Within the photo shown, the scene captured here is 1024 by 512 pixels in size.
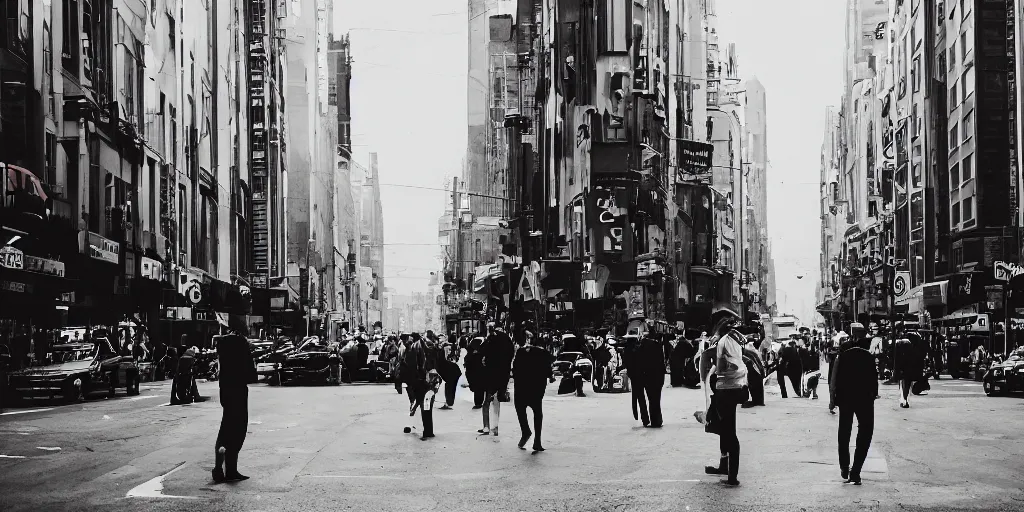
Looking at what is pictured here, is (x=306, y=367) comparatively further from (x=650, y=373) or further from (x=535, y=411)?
(x=535, y=411)

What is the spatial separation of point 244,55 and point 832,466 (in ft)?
253

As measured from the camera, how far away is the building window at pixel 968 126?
5956 centimetres

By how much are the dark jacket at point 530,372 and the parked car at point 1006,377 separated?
17.0 m

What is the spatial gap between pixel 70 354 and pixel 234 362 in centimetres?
1654

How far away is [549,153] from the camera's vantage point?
8906 cm

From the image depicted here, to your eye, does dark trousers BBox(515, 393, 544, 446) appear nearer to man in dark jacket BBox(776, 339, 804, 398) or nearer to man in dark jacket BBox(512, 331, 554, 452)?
man in dark jacket BBox(512, 331, 554, 452)

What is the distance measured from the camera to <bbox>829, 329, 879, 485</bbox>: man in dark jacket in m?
12.0

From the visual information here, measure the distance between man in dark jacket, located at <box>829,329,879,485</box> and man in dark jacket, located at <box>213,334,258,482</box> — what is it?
5.57 metres

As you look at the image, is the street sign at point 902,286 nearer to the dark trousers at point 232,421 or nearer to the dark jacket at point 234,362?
the dark jacket at point 234,362

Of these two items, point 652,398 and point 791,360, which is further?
point 791,360

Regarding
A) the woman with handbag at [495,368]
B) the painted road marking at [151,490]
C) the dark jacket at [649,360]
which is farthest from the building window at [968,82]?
the painted road marking at [151,490]

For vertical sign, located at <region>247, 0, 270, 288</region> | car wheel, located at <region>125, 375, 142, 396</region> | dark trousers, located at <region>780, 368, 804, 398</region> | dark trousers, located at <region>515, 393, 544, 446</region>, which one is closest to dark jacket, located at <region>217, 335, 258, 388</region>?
dark trousers, located at <region>515, 393, 544, 446</region>

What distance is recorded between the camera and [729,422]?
1194 cm

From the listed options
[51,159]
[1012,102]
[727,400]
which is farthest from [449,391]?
[1012,102]
